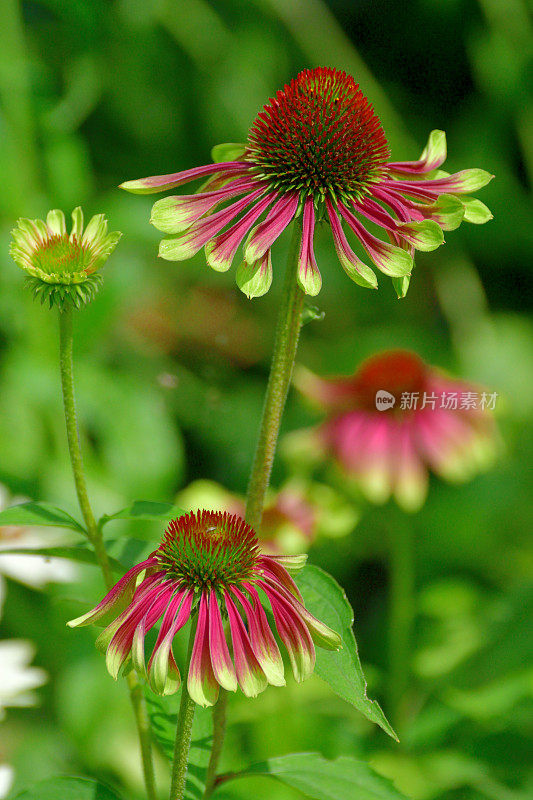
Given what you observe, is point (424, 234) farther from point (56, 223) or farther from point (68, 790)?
point (68, 790)

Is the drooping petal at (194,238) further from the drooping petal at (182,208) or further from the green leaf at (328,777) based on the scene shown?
the green leaf at (328,777)

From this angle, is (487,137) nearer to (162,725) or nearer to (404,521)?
(404,521)

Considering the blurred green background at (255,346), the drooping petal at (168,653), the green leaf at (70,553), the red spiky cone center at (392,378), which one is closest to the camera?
the drooping petal at (168,653)

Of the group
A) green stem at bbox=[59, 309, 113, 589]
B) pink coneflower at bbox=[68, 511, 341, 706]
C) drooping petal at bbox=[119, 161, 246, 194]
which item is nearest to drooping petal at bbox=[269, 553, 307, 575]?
pink coneflower at bbox=[68, 511, 341, 706]

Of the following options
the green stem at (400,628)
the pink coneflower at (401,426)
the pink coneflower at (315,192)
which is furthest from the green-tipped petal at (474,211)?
the green stem at (400,628)

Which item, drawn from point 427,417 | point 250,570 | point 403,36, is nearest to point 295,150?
point 250,570

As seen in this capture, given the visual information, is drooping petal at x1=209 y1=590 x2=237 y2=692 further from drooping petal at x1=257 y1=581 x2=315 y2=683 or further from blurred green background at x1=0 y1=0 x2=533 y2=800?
blurred green background at x1=0 y1=0 x2=533 y2=800

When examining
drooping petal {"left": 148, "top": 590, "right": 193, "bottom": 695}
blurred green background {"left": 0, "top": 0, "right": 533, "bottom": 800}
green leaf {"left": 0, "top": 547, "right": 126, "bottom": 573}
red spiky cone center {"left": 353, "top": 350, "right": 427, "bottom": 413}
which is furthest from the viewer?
red spiky cone center {"left": 353, "top": 350, "right": 427, "bottom": 413}
